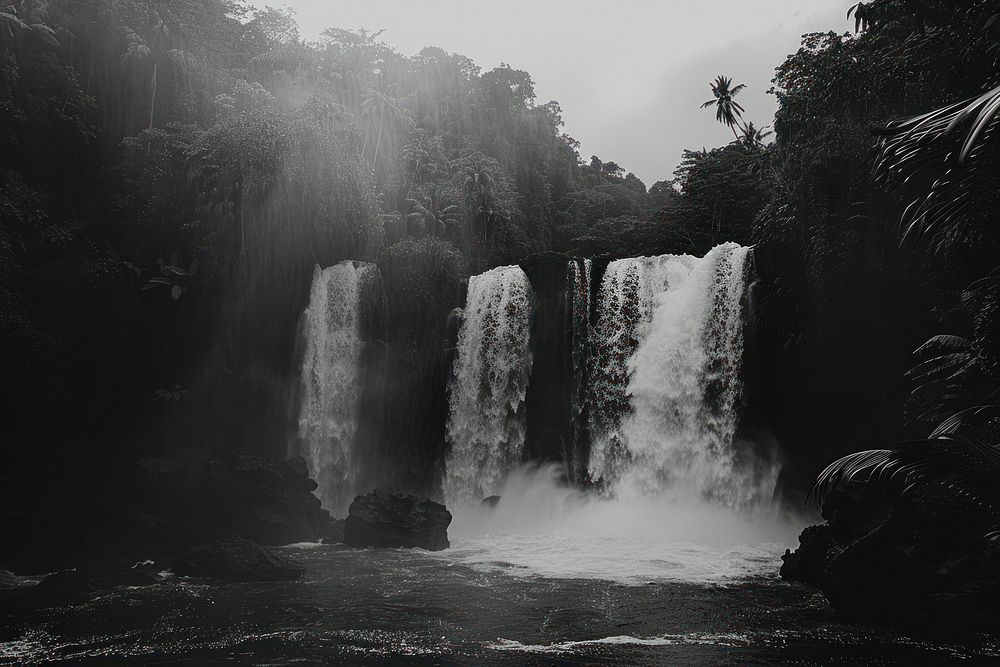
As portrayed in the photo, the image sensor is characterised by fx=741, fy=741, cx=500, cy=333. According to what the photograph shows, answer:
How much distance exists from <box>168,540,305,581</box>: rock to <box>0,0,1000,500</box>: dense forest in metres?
5.71

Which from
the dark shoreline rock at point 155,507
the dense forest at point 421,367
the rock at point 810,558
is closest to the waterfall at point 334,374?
the dense forest at point 421,367

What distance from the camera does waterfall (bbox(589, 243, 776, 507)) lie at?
662 inches

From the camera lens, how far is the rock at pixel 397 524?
15.4 m

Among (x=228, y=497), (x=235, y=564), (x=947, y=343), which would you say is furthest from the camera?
(x=228, y=497)

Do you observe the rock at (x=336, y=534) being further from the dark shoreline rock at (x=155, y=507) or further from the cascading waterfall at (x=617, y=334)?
the cascading waterfall at (x=617, y=334)

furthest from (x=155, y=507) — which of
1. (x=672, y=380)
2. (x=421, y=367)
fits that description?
(x=672, y=380)

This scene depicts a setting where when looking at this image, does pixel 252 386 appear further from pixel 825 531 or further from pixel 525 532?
pixel 825 531

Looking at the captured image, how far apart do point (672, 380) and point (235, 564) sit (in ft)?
34.0

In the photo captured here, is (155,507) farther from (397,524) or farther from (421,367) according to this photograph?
(421,367)

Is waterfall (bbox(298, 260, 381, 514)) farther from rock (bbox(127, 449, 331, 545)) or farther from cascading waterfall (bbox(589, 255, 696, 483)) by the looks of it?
cascading waterfall (bbox(589, 255, 696, 483))

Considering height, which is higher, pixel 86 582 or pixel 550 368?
pixel 550 368

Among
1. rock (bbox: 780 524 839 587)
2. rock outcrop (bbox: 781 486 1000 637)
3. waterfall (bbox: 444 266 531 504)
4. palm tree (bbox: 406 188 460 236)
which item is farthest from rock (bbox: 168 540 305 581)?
palm tree (bbox: 406 188 460 236)

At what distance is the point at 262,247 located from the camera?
66.0 feet

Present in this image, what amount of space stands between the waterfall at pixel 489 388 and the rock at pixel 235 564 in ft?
22.0
